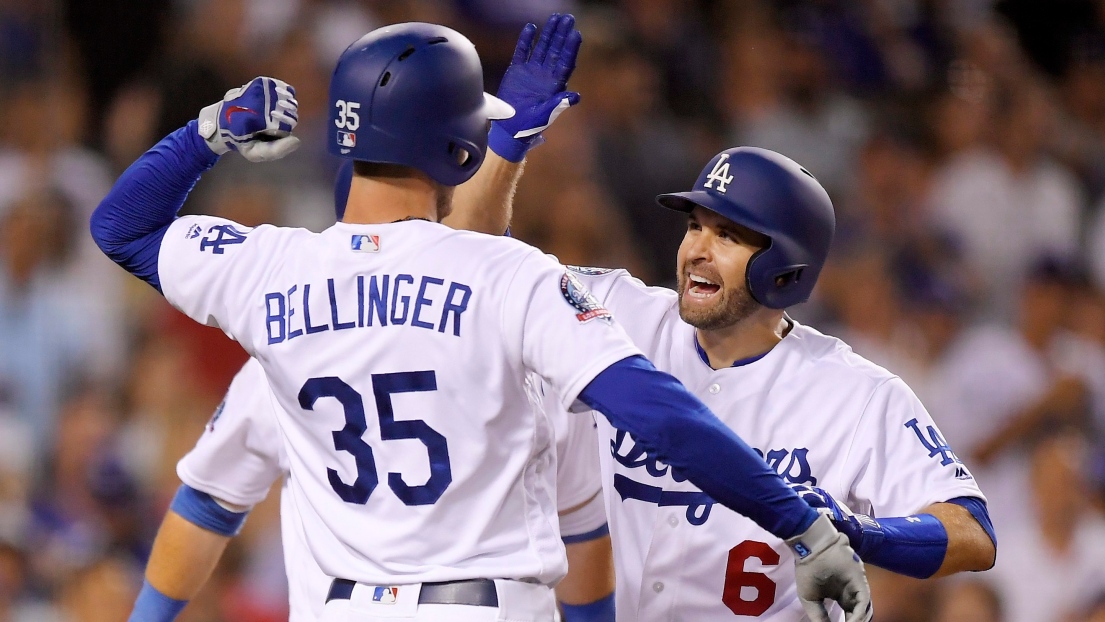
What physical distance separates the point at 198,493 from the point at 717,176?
166cm

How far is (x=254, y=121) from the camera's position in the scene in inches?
105

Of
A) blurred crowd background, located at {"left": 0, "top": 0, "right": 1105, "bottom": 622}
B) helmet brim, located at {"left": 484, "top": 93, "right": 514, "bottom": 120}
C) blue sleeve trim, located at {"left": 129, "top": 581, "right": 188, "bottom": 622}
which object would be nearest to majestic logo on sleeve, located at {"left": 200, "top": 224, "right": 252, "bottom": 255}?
helmet brim, located at {"left": 484, "top": 93, "right": 514, "bottom": 120}

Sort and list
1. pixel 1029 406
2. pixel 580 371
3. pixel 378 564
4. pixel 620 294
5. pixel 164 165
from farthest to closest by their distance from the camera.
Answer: pixel 1029 406
pixel 620 294
pixel 164 165
pixel 378 564
pixel 580 371

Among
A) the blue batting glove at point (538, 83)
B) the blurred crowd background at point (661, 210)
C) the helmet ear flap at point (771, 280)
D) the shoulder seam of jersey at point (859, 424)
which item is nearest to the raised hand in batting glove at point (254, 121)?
the blue batting glove at point (538, 83)

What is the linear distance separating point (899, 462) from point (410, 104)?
139 cm

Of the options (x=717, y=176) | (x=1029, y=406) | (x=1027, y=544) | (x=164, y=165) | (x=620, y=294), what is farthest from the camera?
(x=1029, y=406)

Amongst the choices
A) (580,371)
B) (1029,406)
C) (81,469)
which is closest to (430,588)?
(580,371)

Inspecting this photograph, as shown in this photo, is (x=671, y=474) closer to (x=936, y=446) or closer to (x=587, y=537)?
(x=587, y=537)

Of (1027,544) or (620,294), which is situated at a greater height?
(620,294)

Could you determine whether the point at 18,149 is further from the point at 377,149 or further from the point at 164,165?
the point at 377,149

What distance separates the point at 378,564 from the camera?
2.46 metres

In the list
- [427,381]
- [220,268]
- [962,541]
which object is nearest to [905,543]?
[962,541]

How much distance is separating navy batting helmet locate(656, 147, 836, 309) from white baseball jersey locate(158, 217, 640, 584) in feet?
2.59

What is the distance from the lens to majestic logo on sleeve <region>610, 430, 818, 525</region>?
9.84 feet
